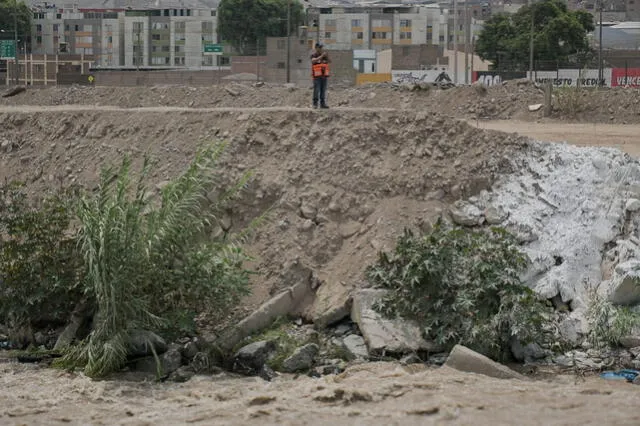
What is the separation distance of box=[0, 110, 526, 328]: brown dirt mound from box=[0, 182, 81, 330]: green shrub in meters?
2.58

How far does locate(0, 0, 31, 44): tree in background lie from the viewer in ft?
248

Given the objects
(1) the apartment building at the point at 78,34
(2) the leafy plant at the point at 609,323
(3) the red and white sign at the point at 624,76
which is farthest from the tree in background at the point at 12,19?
(2) the leafy plant at the point at 609,323

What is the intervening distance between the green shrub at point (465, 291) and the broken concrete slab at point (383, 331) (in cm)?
12

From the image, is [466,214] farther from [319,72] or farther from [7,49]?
[7,49]

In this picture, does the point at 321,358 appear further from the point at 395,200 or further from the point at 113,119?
the point at 113,119

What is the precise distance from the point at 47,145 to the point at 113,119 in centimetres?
130

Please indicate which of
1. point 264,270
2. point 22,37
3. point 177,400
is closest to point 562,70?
point 264,270

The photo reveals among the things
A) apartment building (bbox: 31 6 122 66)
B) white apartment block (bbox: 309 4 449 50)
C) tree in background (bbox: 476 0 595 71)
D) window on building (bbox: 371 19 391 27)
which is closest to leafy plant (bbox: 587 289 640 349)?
tree in background (bbox: 476 0 595 71)

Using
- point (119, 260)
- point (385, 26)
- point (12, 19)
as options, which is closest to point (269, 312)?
point (119, 260)

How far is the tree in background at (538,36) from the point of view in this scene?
194ft

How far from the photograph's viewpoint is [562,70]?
1914 inches

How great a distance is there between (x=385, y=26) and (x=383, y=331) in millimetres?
77087

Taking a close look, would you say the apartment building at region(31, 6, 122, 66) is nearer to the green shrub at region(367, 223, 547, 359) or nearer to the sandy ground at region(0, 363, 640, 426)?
the green shrub at region(367, 223, 547, 359)

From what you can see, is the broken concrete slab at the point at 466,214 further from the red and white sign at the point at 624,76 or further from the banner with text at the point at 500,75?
the red and white sign at the point at 624,76
